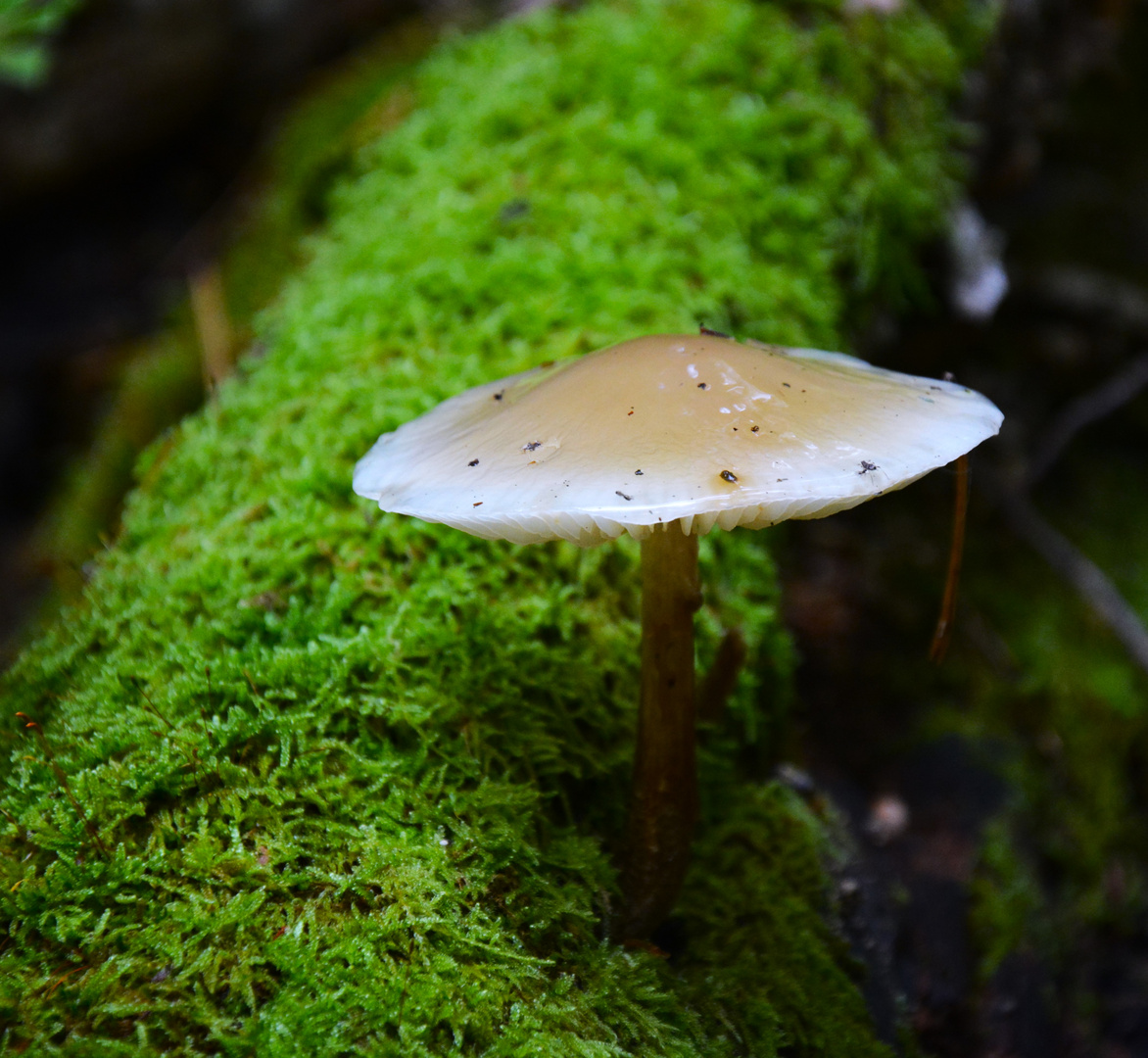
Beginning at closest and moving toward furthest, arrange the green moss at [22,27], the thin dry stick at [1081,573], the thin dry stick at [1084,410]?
the green moss at [22,27] → the thin dry stick at [1081,573] → the thin dry stick at [1084,410]

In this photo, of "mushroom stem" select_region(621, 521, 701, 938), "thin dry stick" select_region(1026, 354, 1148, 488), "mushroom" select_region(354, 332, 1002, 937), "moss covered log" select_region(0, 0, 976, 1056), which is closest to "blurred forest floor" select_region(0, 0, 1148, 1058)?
"thin dry stick" select_region(1026, 354, 1148, 488)

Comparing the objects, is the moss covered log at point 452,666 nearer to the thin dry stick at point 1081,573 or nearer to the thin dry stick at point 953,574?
the thin dry stick at point 953,574

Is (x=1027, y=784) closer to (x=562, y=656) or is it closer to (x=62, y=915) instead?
(x=562, y=656)

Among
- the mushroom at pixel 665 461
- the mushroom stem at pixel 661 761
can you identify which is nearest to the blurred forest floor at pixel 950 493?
the mushroom stem at pixel 661 761

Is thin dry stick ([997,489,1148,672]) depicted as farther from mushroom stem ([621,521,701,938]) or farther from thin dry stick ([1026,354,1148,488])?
mushroom stem ([621,521,701,938])

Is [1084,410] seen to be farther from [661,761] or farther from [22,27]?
[22,27]

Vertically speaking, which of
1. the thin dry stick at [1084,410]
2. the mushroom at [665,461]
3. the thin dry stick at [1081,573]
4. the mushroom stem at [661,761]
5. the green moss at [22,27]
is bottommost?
the thin dry stick at [1081,573]

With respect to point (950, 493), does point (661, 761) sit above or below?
above

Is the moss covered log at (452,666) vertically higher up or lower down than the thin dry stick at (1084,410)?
higher up

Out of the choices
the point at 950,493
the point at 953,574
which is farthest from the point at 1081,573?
the point at 953,574
